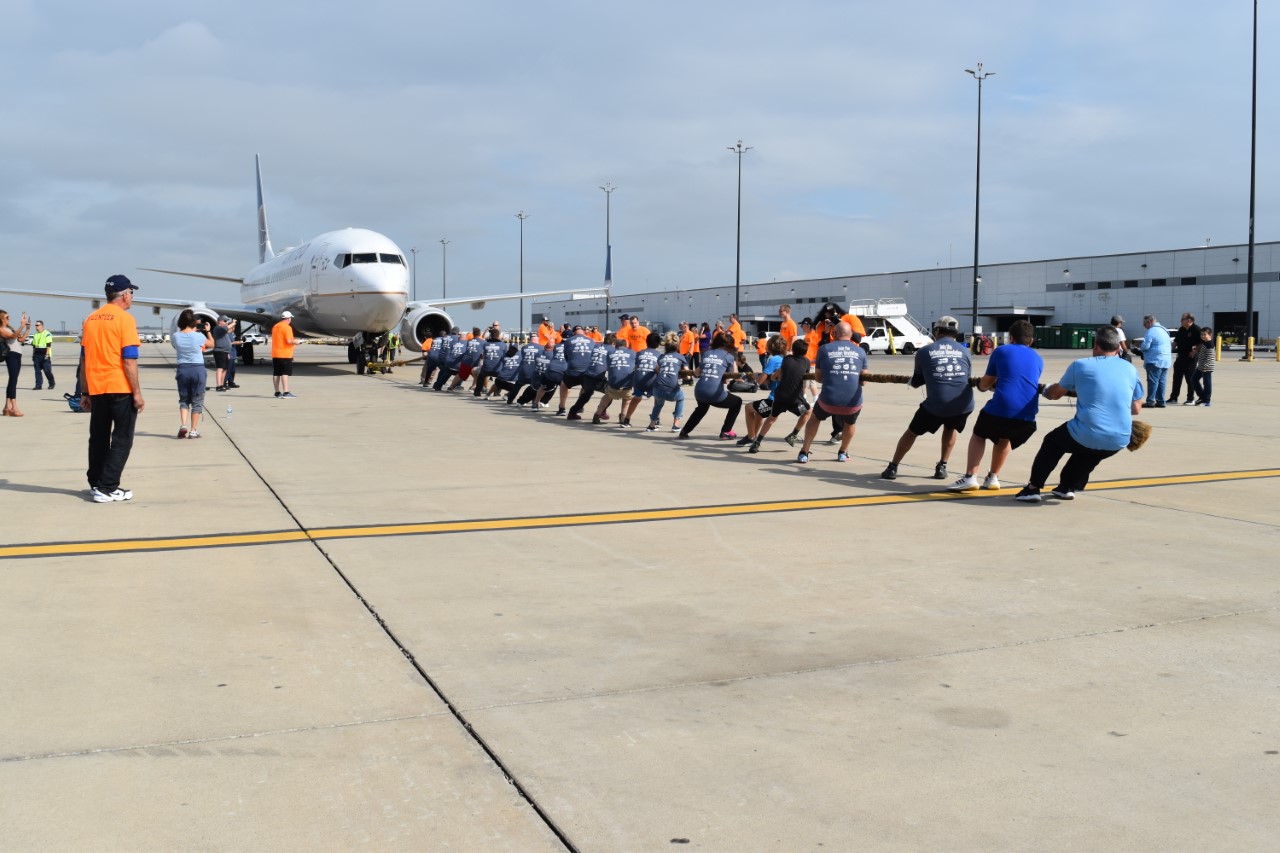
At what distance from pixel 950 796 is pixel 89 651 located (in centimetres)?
363

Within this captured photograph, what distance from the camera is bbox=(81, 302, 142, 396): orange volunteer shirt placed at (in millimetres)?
8703

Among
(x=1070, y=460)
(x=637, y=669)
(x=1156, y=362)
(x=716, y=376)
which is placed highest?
(x=1156, y=362)

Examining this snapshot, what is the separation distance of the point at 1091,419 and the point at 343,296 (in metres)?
23.9

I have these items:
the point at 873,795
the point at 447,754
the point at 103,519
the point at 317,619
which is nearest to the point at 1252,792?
the point at 873,795

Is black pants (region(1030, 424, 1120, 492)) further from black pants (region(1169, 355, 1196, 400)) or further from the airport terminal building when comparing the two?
the airport terminal building

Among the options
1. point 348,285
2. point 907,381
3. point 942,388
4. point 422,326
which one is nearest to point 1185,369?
point 907,381

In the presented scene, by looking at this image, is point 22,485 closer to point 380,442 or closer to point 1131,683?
point 380,442

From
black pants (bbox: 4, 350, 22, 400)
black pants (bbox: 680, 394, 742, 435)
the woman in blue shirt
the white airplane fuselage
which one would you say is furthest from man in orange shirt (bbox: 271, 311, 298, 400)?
black pants (bbox: 680, 394, 742, 435)

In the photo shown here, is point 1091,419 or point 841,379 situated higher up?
point 841,379

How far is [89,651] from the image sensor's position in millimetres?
4680

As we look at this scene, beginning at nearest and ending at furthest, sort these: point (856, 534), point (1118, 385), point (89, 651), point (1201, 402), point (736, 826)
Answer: point (736, 826) → point (89, 651) → point (856, 534) → point (1118, 385) → point (1201, 402)

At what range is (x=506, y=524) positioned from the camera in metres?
7.86

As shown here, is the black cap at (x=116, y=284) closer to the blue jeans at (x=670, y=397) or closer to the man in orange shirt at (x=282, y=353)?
the blue jeans at (x=670, y=397)

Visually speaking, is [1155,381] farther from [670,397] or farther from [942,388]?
[942,388]
